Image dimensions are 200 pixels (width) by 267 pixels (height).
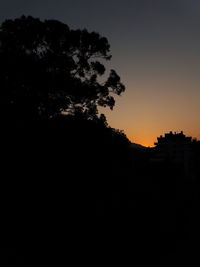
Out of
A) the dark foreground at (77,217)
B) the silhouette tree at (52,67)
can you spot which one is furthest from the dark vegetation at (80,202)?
the silhouette tree at (52,67)

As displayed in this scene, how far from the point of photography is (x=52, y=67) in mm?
32594

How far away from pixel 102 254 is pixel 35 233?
212cm

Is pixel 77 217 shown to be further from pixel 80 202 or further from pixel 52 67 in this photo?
pixel 52 67

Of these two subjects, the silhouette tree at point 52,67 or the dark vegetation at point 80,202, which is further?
the silhouette tree at point 52,67

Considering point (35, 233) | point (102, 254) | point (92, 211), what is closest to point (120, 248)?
point (102, 254)

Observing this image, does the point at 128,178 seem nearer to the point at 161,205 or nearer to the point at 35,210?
the point at 161,205

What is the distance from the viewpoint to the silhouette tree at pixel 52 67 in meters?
30.5

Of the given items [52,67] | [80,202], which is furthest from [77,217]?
[52,67]

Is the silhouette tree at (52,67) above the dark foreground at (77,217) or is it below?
above

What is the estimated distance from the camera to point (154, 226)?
561 inches

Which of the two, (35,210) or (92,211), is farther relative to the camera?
(92,211)

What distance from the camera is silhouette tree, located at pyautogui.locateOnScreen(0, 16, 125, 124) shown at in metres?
30.5

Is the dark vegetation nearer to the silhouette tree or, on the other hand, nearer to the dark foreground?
the dark foreground

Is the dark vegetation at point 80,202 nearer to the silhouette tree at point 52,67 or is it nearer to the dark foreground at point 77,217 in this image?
the dark foreground at point 77,217
